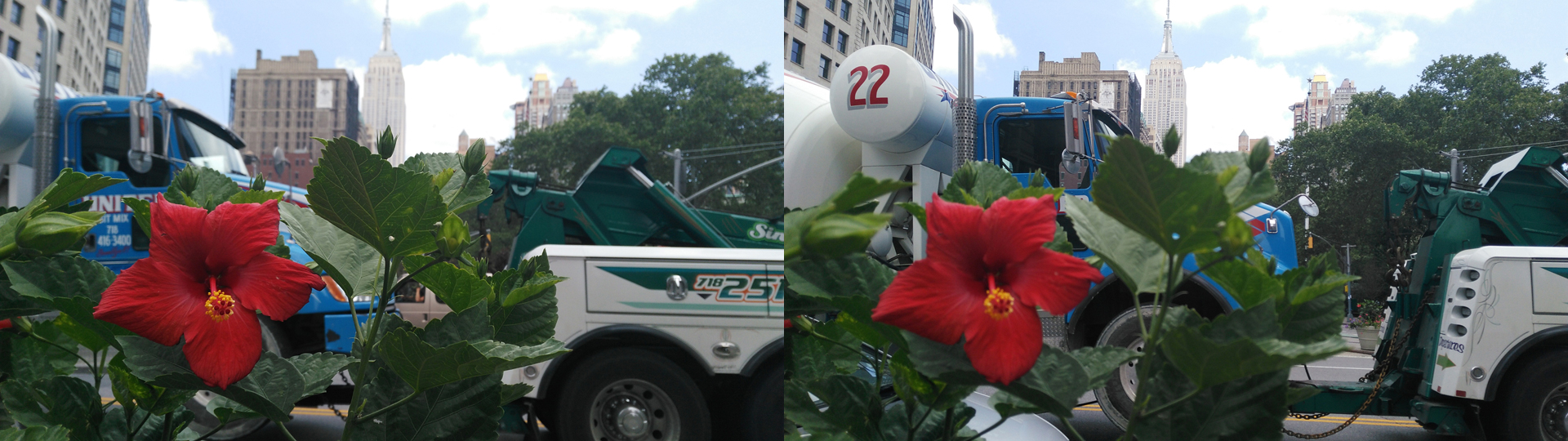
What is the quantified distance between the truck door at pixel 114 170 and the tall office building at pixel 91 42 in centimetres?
12

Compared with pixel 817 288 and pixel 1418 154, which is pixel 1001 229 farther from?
pixel 1418 154

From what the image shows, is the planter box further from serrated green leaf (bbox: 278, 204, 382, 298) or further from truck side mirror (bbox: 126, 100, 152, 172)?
A: truck side mirror (bbox: 126, 100, 152, 172)

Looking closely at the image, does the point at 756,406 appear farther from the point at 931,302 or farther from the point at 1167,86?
the point at 931,302

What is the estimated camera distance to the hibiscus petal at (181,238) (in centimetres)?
21

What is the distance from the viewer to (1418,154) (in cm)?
73

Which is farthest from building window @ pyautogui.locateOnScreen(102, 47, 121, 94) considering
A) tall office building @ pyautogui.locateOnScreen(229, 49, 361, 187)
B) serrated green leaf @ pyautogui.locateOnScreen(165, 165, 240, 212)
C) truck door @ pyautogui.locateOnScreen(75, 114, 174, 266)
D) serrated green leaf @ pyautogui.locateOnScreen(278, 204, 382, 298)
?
serrated green leaf @ pyautogui.locateOnScreen(278, 204, 382, 298)

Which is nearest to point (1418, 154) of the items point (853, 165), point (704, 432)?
point (853, 165)

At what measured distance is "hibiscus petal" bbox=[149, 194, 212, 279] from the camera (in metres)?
0.21

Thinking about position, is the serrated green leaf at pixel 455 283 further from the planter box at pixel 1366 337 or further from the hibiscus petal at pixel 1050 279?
the planter box at pixel 1366 337

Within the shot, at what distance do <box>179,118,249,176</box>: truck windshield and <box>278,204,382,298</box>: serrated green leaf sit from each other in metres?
2.39

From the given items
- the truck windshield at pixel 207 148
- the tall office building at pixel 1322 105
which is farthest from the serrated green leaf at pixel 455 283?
the truck windshield at pixel 207 148

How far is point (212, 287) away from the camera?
0.20 meters

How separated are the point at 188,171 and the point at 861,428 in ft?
0.85

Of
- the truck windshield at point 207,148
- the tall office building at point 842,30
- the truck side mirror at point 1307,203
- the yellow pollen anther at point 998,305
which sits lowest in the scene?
the yellow pollen anther at point 998,305
